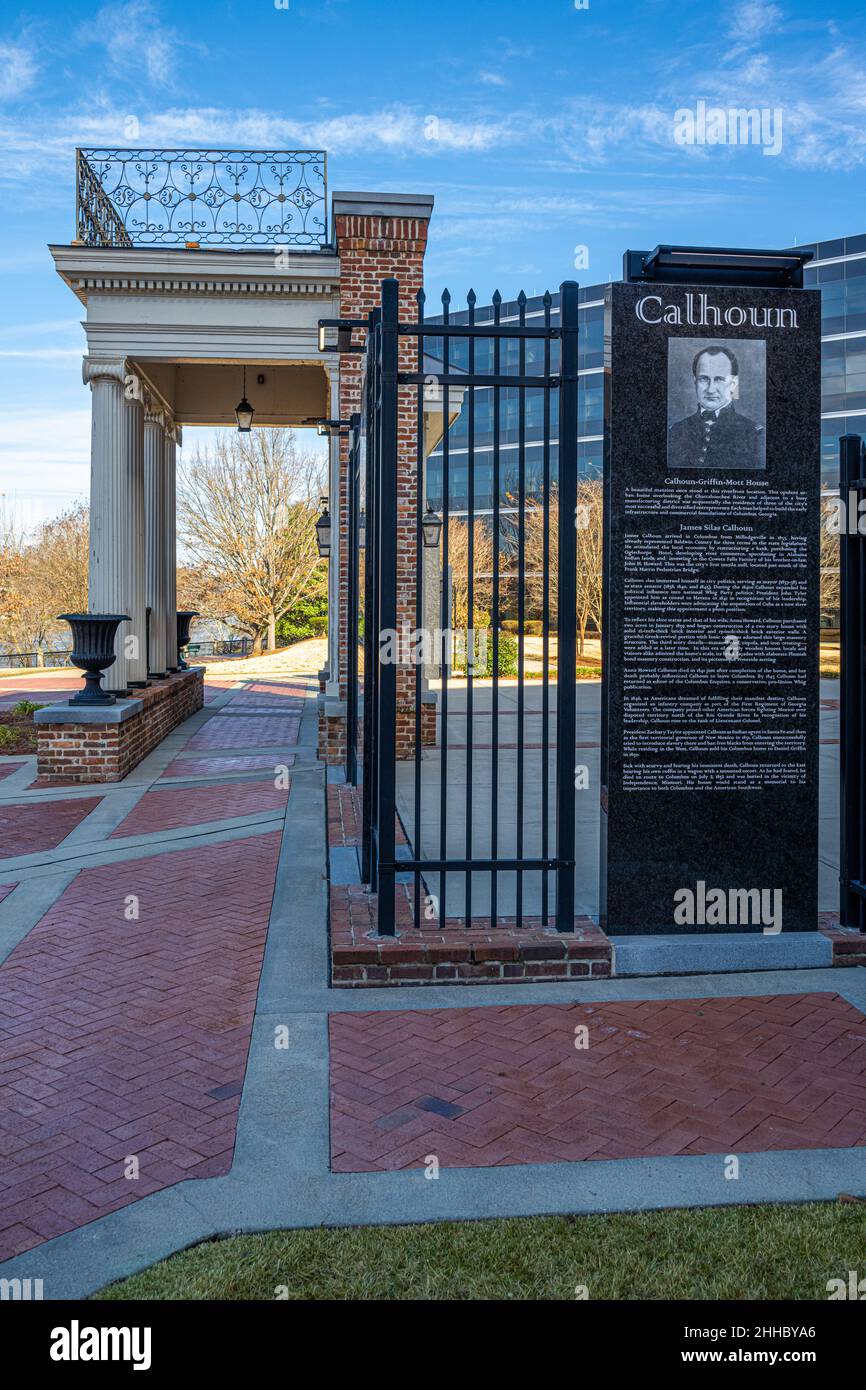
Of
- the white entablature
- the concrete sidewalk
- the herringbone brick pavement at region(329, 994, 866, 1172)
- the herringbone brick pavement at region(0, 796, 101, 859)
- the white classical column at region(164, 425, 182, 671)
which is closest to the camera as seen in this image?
the concrete sidewalk

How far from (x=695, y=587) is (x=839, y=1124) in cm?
252

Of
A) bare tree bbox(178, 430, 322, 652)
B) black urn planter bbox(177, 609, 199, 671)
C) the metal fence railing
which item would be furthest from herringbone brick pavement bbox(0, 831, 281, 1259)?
bare tree bbox(178, 430, 322, 652)

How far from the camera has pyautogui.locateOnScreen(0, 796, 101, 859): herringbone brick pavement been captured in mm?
8016

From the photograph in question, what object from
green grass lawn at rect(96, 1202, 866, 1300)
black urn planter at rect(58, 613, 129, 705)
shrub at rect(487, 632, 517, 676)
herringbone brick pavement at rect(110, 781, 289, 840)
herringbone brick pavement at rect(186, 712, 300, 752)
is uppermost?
black urn planter at rect(58, 613, 129, 705)

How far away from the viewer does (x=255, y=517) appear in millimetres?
36562

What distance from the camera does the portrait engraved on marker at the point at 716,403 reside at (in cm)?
515

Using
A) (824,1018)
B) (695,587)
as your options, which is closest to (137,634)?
(695,587)

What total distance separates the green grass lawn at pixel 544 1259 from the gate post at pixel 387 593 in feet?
7.33

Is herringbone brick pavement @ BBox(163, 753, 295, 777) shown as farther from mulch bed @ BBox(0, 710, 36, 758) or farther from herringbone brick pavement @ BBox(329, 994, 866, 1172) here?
herringbone brick pavement @ BBox(329, 994, 866, 1172)

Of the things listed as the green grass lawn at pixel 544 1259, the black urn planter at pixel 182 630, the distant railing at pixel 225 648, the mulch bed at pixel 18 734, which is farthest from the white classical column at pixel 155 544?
the distant railing at pixel 225 648

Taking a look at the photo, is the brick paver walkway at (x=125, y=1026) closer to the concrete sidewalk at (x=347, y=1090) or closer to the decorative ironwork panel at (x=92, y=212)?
the concrete sidewalk at (x=347, y=1090)

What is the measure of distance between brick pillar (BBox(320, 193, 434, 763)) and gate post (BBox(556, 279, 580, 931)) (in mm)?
6211

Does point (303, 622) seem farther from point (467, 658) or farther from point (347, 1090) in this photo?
point (347, 1090)
